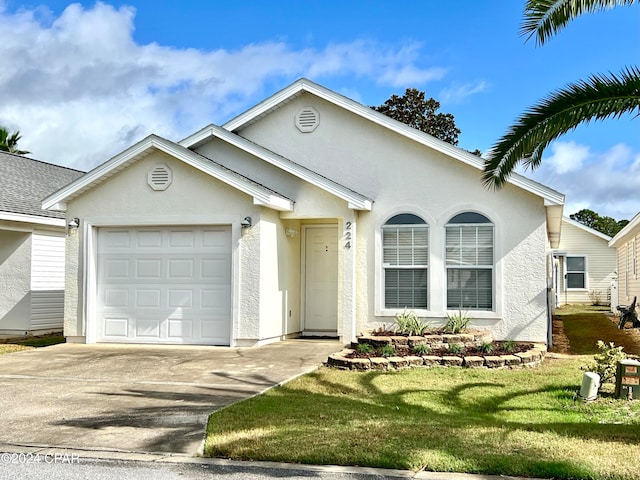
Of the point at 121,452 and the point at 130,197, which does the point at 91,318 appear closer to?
the point at 130,197

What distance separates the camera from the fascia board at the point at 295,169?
1375 cm

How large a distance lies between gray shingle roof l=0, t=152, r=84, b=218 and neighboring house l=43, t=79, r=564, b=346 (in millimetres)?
3305

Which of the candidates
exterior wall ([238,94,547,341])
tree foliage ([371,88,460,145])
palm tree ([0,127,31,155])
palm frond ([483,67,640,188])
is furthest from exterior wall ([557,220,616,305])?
palm tree ([0,127,31,155])

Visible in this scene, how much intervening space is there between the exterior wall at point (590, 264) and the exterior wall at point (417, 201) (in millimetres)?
21029

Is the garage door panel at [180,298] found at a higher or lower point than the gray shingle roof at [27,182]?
lower

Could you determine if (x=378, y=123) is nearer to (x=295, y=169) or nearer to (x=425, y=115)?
(x=295, y=169)

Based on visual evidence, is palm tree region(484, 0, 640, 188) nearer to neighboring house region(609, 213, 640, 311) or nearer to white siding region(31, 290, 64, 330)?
neighboring house region(609, 213, 640, 311)

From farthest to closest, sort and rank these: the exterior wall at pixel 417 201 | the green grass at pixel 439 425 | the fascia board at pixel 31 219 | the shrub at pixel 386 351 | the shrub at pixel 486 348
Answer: the fascia board at pixel 31 219, the exterior wall at pixel 417 201, the shrub at pixel 486 348, the shrub at pixel 386 351, the green grass at pixel 439 425

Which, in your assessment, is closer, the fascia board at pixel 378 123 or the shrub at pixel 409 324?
the shrub at pixel 409 324

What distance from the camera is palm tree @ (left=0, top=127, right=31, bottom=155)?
119 feet

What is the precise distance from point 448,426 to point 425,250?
7276 mm

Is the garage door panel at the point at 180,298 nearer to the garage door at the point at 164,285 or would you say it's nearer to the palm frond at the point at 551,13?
the garage door at the point at 164,285

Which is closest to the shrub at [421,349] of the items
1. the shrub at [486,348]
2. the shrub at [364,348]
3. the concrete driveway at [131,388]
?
the shrub at [364,348]

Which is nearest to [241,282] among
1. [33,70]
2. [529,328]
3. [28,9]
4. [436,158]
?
[436,158]
